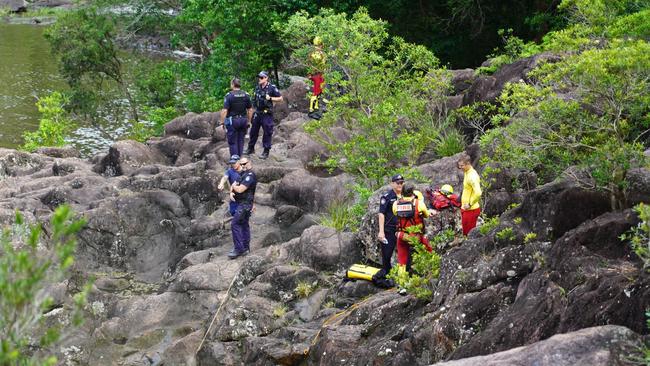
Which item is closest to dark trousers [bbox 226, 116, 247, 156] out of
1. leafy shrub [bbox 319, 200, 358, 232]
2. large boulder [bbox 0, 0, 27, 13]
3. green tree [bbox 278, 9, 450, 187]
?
green tree [bbox 278, 9, 450, 187]

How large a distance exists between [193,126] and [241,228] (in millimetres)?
9874

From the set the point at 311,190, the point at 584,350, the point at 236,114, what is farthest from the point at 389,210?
the point at 236,114

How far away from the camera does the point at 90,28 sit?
104ft

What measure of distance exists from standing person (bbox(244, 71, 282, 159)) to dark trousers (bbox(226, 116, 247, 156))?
0.72 m

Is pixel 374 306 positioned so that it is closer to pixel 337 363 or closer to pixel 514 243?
pixel 337 363

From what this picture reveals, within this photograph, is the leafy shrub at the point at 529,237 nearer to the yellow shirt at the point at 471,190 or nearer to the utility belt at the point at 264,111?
the yellow shirt at the point at 471,190

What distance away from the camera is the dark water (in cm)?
3625

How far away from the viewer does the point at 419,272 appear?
13094 mm

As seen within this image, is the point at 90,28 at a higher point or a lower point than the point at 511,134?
lower

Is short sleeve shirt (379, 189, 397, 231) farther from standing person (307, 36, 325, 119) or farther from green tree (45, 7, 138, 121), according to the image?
green tree (45, 7, 138, 121)

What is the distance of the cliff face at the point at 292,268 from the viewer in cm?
998

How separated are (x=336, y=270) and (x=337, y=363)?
3980mm

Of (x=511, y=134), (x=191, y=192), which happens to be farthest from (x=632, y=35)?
(x=191, y=192)

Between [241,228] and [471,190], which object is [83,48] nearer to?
[241,228]
